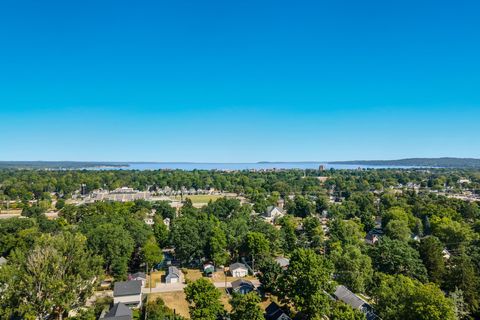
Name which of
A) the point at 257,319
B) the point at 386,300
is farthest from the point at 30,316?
the point at 386,300

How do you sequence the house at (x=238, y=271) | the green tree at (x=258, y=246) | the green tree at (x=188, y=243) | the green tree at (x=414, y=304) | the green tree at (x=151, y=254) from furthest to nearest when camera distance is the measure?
the green tree at (x=188, y=243)
the green tree at (x=258, y=246)
the house at (x=238, y=271)
the green tree at (x=151, y=254)
the green tree at (x=414, y=304)

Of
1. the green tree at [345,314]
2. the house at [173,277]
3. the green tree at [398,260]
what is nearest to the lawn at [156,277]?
the house at [173,277]

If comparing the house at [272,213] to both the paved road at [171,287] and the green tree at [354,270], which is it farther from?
the green tree at [354,270]

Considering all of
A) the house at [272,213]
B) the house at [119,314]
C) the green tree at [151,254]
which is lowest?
the house at [272,213]

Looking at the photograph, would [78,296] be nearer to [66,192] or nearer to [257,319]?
[257,319]

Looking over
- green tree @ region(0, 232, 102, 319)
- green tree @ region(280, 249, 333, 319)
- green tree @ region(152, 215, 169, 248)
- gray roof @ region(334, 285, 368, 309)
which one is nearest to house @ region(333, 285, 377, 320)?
gray roof @ region(334, 285, 368, 309)

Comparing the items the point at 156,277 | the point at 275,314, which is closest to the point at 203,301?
the point at 275,314
